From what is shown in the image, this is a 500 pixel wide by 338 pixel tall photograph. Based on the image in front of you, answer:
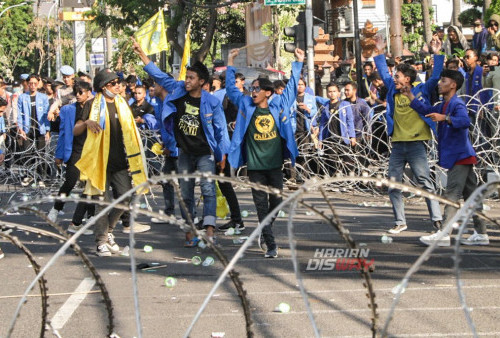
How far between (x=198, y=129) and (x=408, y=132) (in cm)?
Answer: 229

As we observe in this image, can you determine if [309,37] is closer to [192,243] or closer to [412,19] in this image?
[192,243]

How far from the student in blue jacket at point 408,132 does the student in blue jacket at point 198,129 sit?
6.25 ft

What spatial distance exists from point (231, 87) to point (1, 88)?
869cm

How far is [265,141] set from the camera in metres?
9.24

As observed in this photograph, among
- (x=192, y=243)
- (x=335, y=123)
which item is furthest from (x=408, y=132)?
(x=335, y=123)

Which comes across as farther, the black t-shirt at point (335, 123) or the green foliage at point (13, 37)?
the green foliage at point (13, 37)

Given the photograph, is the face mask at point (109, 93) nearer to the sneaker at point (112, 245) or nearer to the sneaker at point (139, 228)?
the sneaker at point (112, 245)

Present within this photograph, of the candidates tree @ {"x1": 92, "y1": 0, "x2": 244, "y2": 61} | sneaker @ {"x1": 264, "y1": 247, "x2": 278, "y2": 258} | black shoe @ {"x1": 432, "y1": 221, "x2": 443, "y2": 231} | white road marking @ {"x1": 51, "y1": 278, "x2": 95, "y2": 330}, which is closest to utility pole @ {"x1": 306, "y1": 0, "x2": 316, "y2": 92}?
tree @ {"x1": 92, "y1": 0, "x2": 244, "y2": 61}

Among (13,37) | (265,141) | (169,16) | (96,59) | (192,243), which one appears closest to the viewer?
(265,141)

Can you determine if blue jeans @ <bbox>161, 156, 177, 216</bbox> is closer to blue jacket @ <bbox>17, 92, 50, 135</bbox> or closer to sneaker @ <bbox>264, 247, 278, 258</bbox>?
sneaker @ <bbox>264, 247, 278, 258</bbox>

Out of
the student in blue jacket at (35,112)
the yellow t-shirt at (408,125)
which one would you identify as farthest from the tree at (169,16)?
the yellow t-shirt at (408,125)

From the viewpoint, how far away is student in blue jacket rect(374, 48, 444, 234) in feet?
33.3

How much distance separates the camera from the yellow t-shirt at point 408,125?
400 inches

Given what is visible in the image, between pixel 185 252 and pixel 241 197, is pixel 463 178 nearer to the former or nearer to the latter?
pixel 185 252
